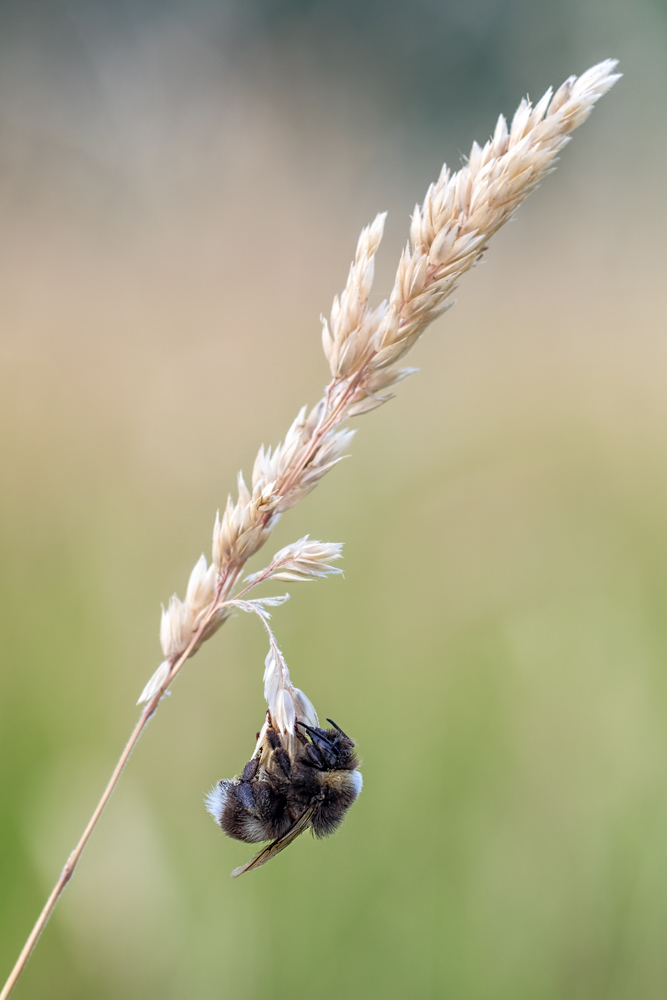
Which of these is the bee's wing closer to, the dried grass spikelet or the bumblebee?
the bumblebee

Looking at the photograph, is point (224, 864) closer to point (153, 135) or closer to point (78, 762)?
point (78, 762)

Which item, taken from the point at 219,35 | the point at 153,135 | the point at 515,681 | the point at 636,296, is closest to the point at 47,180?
the point at 153,135

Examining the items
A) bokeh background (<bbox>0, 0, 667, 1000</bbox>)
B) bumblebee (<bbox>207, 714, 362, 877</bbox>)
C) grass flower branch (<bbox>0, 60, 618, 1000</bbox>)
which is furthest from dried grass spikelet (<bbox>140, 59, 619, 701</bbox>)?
bokeh background (<bbox>0, 0, 667, 1000</bbox>)

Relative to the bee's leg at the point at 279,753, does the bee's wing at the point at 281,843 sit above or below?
below

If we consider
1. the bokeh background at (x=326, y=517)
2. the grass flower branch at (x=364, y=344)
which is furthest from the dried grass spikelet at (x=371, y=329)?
the bokeh background at (x=326, y=517)

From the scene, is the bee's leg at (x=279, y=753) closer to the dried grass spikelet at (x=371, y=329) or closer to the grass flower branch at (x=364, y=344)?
the grass flower branch at (x=364, y=344)

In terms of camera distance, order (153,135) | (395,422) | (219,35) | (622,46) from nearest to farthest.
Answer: (395,422)
(153,135)
(622,46)
(219,35)

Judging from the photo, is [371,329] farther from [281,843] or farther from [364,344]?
[281,843]
